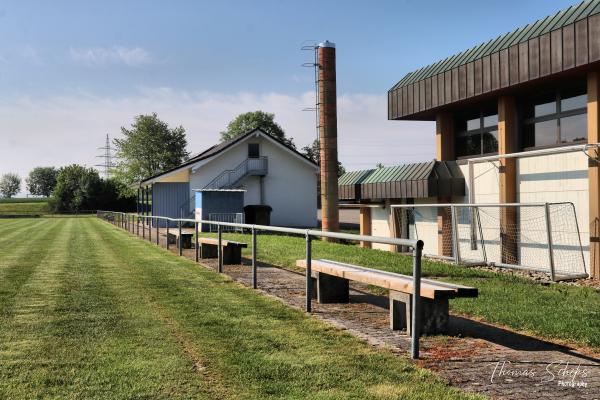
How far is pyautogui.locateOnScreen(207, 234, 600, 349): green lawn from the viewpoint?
6.34m

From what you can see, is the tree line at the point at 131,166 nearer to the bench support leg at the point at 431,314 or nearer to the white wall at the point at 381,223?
the white wall at the point at 381,223

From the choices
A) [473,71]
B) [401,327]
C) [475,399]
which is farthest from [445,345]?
[473,71]

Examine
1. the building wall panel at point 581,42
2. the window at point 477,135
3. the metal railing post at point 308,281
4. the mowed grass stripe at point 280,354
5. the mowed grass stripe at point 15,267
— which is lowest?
the mowed grass stripe at point 280,354

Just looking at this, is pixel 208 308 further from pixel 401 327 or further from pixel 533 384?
pixel 533 384

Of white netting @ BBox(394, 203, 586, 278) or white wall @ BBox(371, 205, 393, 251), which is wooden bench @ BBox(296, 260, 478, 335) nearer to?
white netting @ BBox(394, 203, 586, 278)

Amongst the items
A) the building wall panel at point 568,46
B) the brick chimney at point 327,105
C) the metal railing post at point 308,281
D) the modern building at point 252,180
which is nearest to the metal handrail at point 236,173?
the modern building at point 252,180

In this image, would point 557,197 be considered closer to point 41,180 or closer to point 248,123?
point 248,123

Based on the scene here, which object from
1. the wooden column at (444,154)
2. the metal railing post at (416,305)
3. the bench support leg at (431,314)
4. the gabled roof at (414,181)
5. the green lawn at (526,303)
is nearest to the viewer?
the metal railing post at (416,305)

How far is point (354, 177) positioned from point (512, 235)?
751 cm

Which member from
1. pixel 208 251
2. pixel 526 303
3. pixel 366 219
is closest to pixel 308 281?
pixel 526 303

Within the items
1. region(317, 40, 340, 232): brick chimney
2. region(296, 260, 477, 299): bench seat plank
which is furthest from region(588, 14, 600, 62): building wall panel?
region(317, 40, 340, 232): brick chimney

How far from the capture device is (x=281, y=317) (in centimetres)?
702

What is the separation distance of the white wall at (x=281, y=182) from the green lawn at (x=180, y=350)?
28.3 m

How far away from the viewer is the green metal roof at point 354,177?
19391 mm
